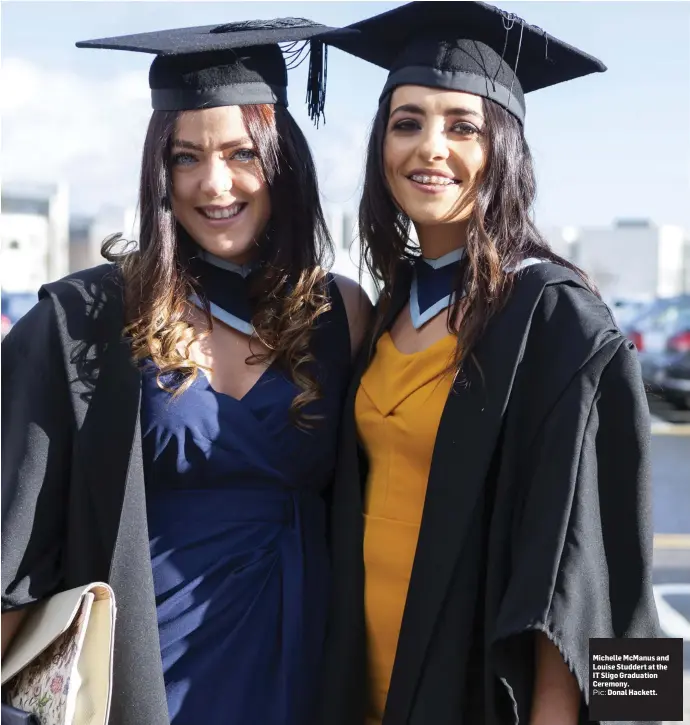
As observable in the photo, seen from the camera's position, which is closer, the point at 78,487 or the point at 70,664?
the point at 70,664

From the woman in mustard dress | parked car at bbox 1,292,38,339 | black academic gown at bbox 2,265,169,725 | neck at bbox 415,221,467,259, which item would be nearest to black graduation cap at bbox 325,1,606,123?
the woman in mustard dress

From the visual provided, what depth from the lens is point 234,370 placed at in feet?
7.79

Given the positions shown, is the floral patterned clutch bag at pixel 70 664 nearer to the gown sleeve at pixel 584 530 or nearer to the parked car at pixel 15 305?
the gown sleeve at pixel 584 530

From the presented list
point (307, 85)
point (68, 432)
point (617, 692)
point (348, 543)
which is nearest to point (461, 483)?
point (348, 543)

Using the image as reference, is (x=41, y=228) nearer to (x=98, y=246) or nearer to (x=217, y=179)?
(x=98, y=246)

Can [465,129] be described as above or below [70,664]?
above

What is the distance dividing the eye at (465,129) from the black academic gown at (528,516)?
38 cm

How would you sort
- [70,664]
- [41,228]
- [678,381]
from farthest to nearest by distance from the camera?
[41,228]
[678,381]
[70,664]

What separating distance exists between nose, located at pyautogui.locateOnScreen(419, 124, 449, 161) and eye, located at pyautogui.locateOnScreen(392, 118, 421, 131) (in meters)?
0.05

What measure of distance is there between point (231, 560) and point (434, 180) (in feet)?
3.11

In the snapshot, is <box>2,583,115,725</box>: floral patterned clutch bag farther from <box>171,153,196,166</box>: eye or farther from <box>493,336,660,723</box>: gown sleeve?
<box>171,153,196,166</box>: eye

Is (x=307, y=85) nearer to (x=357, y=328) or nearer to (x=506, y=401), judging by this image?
(x=357, y=328)

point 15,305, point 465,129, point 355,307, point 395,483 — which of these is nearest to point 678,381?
point 15,305

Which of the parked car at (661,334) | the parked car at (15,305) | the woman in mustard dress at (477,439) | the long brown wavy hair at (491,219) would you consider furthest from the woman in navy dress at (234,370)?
the parked car at (15,305)
